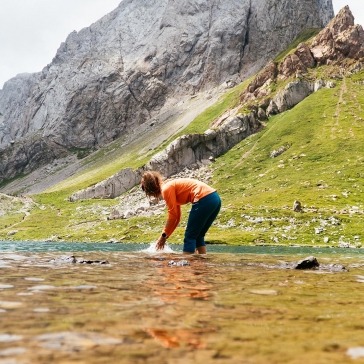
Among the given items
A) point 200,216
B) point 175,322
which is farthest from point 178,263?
point 175,322

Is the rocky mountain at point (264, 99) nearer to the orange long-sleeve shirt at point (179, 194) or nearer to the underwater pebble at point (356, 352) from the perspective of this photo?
the orange long-sleeve shirt at point (179, 194)

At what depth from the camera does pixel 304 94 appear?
160 metres

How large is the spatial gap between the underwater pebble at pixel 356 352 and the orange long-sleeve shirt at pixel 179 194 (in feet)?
38.6

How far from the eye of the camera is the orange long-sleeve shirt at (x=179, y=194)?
16047 millimetres

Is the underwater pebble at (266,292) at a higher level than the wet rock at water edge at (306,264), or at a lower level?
higher

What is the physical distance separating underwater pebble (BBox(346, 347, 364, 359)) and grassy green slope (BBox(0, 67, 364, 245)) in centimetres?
6014

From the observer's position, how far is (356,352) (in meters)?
4.34

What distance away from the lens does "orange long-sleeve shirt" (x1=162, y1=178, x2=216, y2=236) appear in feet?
52.6

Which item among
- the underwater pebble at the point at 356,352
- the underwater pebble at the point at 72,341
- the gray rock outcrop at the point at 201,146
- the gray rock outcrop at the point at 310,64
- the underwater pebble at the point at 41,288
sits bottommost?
the gray rock outcrop at the point at 201,146

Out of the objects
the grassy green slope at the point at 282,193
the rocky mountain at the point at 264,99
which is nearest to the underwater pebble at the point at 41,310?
the grassy green slope at the point at 282,193

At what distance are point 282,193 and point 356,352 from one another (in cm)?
9320

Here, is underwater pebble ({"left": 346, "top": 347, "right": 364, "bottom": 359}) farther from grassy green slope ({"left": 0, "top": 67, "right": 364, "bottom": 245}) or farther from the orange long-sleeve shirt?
grassy green slope ({"left": 0, "top": 67, "right": 364, "bottom": 245})

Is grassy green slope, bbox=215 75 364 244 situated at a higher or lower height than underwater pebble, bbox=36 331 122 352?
lower

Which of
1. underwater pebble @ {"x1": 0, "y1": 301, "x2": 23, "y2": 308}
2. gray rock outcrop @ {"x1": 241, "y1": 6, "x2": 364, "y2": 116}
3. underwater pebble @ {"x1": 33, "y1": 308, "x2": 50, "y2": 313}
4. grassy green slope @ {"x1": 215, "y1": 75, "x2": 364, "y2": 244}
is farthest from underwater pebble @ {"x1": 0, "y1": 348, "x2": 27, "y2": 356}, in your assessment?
gray rock outcrop @ {"x1": 241, "y1": 6, "x2": 364, "y2": 116}
